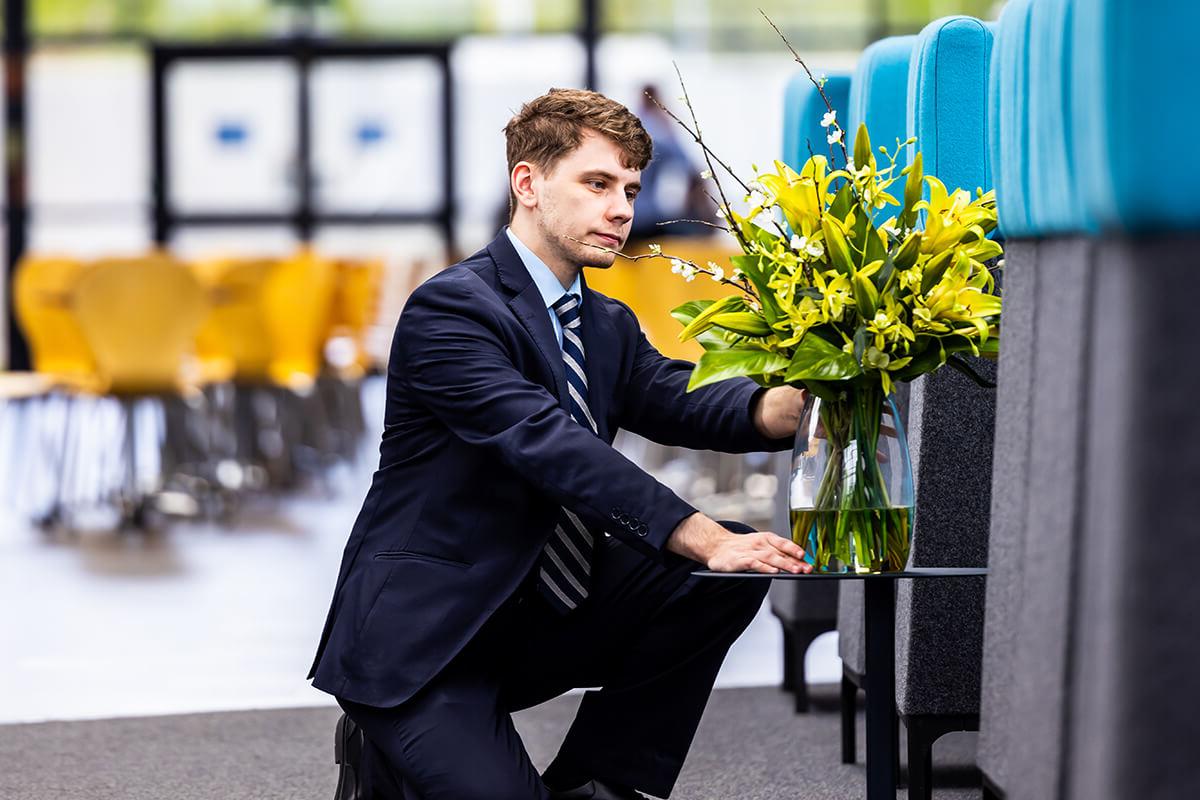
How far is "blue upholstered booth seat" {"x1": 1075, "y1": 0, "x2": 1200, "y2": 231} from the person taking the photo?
1434 mm

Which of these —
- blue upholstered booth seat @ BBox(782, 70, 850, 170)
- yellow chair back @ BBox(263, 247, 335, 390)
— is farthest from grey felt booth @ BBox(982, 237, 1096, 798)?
yellow chair back @ BBox(263, 247, 335, 390)

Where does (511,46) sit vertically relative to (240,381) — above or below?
above

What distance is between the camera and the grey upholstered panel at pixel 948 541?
2492mm

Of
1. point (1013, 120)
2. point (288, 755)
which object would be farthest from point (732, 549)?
point (288, 755)

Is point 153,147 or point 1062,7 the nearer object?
point 1062,7

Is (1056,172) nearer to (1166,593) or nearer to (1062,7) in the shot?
(1062,7)

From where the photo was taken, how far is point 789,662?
11.8 ft

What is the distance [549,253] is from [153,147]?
10.6 meters

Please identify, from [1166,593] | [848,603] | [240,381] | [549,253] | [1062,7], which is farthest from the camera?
[240,381]

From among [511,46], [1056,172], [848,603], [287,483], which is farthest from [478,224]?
[1056,172]

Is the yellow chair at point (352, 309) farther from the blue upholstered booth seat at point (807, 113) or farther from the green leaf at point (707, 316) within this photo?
the green leaf at point (707, 316)

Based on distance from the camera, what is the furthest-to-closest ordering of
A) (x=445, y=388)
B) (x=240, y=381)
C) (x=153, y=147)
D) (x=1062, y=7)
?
(x=153, y=147) < (x=240, y=381) < (x=445, y=388) < (x=1062, y=7)

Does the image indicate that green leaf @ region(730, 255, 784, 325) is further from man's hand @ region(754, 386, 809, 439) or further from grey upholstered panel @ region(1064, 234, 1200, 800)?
grey upholstered panel @ region(1064, 234, 1200, 800)

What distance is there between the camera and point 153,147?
490 inches
